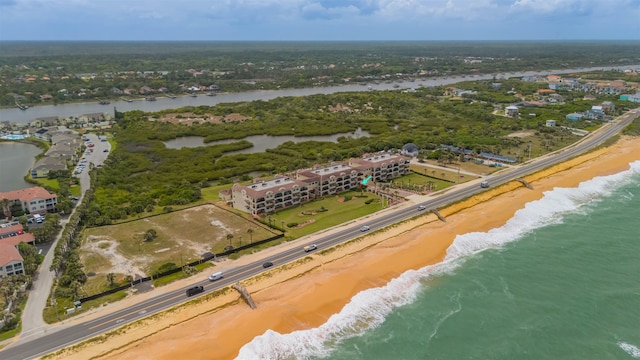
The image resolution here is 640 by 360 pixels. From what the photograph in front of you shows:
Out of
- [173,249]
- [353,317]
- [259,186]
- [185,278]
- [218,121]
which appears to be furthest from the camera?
[218,121]

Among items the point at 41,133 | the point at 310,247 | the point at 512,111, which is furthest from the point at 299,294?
the point at 512,111

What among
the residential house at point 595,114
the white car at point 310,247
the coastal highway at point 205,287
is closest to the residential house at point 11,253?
the coastal highway at point 205,287

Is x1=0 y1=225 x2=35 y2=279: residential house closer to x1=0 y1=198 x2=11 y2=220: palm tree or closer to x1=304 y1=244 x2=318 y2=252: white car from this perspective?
x1=0 y1=198 x2=11 y2=220: palm tree

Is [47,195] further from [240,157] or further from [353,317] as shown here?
[353,317]

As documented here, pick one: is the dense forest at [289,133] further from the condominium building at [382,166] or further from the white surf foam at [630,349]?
the white surf foam at [630,349]

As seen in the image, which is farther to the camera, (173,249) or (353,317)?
(173,249)

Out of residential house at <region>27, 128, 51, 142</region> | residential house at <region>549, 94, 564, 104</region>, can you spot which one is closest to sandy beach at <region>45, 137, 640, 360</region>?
residential house at <region>27, 128, 51, 142</region>

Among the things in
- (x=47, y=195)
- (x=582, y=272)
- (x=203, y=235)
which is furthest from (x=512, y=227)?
(x=47, y=195)
